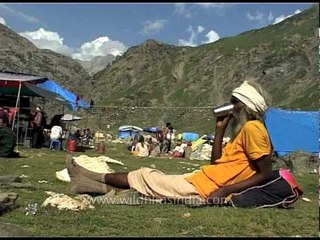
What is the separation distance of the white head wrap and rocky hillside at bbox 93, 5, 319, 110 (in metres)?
97.0

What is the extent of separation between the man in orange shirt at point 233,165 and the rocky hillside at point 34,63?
83.0m

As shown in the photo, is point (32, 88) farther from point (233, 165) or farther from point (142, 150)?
point (233, 165)

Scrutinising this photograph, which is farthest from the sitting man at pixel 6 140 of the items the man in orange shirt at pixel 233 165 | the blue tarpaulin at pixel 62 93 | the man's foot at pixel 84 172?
the blue tarpaulin at pixel 62 93

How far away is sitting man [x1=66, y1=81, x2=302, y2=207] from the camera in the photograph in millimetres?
6469

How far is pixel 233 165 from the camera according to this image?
21.8 ft

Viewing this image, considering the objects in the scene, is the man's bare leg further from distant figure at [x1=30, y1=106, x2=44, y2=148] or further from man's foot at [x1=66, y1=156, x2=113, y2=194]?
distant figure at [x1=30, y1=106, x2=44, y2=148]

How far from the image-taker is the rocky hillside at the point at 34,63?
335 ft

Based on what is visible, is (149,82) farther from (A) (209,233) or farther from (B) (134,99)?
(A) (209,233)

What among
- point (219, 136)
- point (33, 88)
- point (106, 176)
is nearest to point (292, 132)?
point (33, 88)

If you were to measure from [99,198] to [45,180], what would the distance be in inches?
157

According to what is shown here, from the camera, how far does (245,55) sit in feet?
459

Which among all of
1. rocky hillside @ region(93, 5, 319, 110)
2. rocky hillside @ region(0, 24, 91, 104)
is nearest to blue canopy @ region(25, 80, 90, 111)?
rocky hillside @ region(0, 24, 91, 104)

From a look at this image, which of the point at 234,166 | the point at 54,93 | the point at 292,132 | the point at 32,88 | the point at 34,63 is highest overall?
the point at 34,63

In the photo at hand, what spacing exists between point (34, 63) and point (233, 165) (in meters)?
119
